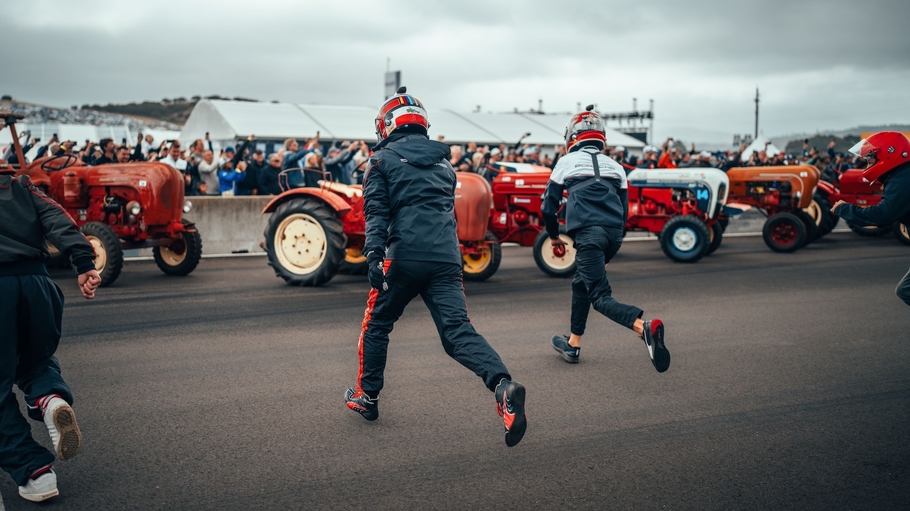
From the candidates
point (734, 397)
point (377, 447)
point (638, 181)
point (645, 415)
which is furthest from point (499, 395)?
point (638, 181)

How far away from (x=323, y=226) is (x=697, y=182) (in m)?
6.90

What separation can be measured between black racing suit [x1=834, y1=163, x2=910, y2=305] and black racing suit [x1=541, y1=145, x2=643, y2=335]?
161 cm

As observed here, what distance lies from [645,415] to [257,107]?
2809cm

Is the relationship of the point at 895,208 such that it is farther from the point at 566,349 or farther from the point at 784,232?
the point at 784,232

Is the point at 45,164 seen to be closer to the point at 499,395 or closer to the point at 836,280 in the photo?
the point at 499,395

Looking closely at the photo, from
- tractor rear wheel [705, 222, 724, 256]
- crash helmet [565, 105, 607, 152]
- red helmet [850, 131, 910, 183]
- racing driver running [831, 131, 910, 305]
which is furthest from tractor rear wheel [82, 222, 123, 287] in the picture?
tractor rear wheel [705, 222, 724, 256]

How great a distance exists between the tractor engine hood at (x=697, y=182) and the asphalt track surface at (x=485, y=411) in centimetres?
476

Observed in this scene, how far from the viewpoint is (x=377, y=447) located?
4316mm

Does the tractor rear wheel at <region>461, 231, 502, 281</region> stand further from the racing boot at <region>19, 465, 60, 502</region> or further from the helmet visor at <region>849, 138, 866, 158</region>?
the racing boot at <region>19, 465, 60, 502</region>

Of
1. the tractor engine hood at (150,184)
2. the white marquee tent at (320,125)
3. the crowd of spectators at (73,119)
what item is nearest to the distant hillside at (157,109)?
the crowd of spectators at (73,119)

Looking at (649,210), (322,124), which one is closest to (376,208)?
(649,210)

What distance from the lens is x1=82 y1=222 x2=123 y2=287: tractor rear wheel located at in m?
9.70

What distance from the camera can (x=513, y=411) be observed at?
394cm

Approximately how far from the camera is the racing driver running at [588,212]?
6016mm
